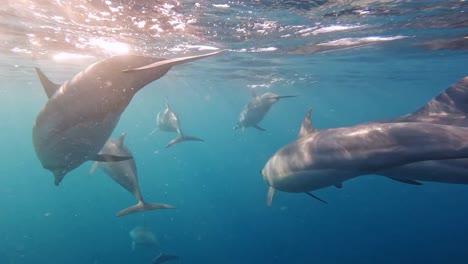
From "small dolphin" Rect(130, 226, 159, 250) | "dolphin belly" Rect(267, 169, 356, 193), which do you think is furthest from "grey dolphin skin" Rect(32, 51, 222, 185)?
"small dolphin" Rect(130, 226, 159, 250)

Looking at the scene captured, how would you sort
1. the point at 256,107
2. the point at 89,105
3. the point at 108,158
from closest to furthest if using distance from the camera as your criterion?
the point at 89,105 → the point at 108,158 → the point at 256,107

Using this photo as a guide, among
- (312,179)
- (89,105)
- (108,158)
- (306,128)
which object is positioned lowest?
(312,179)

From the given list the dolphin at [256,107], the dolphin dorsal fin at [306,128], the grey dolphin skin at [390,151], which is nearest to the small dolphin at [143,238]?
the dolphin at [256,107]

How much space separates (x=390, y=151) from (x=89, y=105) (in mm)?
4060

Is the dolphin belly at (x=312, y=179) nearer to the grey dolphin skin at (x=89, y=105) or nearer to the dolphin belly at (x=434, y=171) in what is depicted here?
the dolphin belly at (x=434, y=171)

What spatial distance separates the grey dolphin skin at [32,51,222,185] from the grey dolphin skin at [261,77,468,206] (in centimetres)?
282

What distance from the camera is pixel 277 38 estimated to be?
52.3 feet

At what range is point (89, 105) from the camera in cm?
459

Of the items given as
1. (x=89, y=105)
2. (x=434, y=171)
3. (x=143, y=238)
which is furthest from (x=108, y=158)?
(x=143, y=238)

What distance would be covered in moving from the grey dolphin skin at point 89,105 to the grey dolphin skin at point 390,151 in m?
2.82

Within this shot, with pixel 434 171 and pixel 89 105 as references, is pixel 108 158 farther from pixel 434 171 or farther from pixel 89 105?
pixel 434 171

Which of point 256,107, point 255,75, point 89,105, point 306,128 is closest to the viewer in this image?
point 89,105

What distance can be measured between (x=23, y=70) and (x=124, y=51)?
1397cm

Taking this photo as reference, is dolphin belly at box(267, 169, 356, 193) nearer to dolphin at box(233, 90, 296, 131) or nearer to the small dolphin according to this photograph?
dolphin at box(233, 90, 296, 131)
